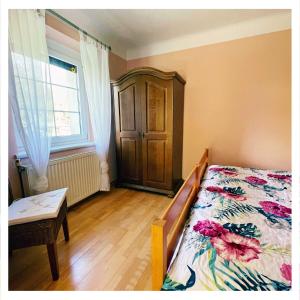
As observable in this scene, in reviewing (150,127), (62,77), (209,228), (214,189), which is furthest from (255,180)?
(62,77)

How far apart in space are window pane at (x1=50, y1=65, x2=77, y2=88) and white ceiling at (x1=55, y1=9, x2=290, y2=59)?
22.2 inches

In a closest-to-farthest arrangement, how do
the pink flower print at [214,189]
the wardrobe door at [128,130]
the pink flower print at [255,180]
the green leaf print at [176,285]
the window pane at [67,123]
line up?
the green leaf print at [176,285]
the pink flower print at [214,189]
the pink flower print at [255,180]
the window pane at [67,123]
the wardrobe door at [128,130]

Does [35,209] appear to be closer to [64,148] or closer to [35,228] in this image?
[35,228]

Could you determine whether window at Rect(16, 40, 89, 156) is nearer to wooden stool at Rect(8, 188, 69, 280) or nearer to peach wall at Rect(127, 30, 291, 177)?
wooden stool at Rect(8, 188, 69, 280)

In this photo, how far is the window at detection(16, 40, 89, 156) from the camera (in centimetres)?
205

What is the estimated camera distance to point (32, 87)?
4.98ft

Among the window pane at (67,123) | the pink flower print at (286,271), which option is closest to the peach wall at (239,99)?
the window pane at (67,123)

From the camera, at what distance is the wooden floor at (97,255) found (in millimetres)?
1198

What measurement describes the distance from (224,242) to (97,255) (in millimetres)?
1107

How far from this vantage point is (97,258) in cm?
141

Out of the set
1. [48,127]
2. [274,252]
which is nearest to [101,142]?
[48,127]

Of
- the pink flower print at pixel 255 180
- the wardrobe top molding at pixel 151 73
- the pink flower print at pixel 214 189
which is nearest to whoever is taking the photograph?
the pink flower print at pixel 214 189

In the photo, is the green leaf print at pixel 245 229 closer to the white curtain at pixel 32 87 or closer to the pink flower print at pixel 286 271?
the pink flower print at pixel 286 271

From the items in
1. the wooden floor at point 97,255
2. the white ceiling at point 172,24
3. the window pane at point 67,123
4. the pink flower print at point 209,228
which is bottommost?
the wooden floor at point 97,255
